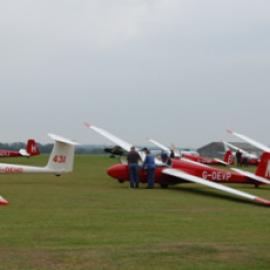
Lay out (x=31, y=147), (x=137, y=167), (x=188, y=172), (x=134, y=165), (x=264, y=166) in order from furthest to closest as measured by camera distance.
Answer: (x=31, y=147), (x=264, y=166), (x=188, y=172), (x=137, y=167), (x=134, y=165)

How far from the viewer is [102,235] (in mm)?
9672

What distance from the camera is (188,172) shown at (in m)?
21.3

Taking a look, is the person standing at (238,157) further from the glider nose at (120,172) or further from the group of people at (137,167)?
the group of people at (137,167)

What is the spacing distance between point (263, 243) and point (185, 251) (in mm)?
1534

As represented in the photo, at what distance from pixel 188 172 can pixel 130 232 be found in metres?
11.4

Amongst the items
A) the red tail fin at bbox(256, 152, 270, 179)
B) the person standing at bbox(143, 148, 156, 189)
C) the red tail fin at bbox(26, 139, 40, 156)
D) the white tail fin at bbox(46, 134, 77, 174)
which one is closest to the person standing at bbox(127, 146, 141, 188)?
the person standing at bbox(143, 148, 156, 189)

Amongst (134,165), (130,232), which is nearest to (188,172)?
(134,165)

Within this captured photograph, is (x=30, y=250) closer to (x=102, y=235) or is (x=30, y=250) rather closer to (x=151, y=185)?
(x=102, y=235)

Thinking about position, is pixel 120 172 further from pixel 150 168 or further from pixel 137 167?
pixel 150 168

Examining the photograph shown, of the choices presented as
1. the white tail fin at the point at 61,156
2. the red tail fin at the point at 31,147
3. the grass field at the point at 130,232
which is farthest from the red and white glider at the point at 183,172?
the red tail fin at the point at 31,147

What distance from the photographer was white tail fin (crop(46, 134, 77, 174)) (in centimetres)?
2236

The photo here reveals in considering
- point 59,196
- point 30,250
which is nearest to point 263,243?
point 30,250

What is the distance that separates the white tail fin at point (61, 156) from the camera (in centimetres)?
2236

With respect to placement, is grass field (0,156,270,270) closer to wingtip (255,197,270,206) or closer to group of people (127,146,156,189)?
wingtip (255,197,270,206)
